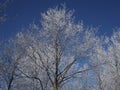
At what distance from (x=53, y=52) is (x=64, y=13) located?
3349mm

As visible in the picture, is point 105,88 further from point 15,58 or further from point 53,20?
point 53,20

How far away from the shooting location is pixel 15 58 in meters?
19.5

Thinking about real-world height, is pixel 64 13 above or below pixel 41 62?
above

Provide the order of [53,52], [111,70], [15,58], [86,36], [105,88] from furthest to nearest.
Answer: [105,88] → [111,70] → [15,58] → [86,36] → [53,52]

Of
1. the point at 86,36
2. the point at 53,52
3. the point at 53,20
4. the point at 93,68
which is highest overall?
the point at 53,20

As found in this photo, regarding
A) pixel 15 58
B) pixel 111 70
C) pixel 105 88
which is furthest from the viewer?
pixel 105 88

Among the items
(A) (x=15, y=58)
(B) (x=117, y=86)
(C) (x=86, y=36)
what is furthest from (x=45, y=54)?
(B) (x=117, y=86)

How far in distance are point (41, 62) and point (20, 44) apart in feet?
6.56

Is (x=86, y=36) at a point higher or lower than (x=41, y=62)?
higher

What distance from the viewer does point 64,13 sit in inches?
593

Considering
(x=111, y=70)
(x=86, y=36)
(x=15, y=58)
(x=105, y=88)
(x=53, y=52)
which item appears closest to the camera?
(x=53, y=52)

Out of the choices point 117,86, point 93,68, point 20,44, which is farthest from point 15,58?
point 117,86

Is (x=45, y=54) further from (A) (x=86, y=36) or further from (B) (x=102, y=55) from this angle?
(B) (x=102, y=55)

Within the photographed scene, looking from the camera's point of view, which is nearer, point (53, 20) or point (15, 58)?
point (53, 20)
